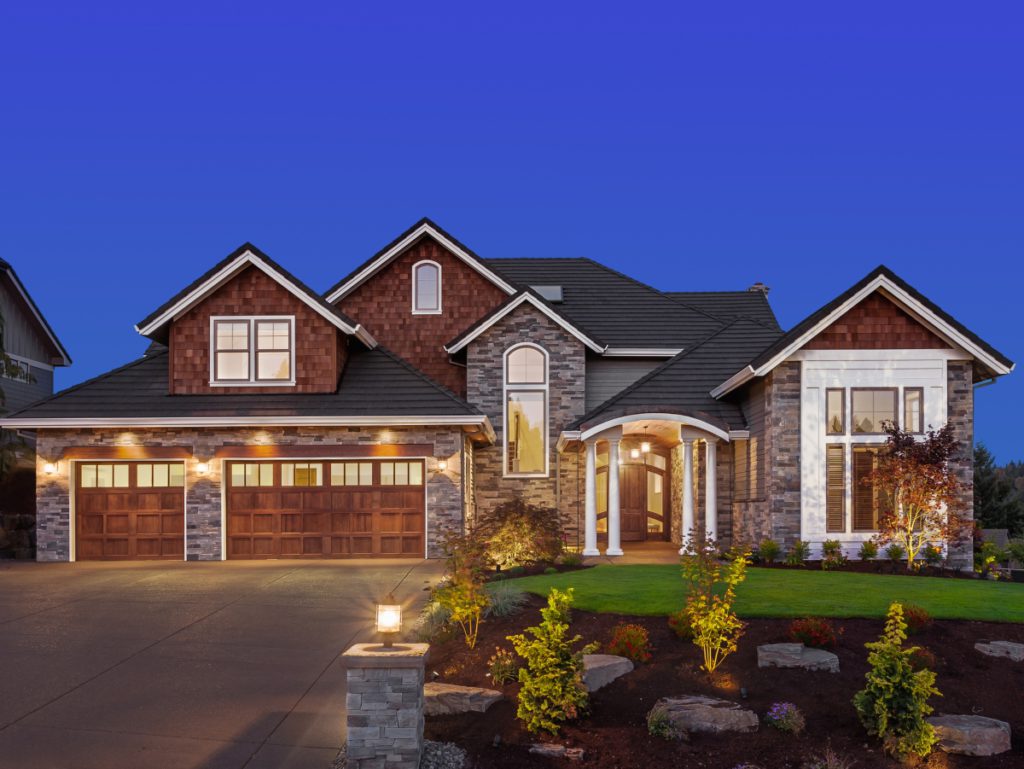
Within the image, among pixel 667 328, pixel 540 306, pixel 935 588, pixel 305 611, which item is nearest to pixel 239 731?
pixel 305 611

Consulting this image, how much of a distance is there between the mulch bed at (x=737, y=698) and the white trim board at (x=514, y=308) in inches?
473

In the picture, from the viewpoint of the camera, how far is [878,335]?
1684cm

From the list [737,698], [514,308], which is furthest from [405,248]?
[737,698]

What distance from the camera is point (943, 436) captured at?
15766 millimetres

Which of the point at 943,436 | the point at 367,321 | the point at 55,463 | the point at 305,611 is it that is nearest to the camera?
the point at 305,611

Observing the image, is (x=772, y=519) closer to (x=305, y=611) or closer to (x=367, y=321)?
(x=305, y=611)

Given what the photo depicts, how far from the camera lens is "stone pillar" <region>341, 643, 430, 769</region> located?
627 cm

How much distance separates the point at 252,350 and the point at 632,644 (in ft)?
43.3

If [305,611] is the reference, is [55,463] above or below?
above

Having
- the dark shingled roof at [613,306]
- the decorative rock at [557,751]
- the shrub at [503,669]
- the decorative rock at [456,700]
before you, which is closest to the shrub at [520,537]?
the dark shingled roof at [613,306]

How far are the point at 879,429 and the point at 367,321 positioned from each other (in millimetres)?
12862

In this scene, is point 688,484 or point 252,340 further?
point 252,340

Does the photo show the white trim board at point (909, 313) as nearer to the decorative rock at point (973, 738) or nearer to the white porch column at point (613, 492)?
the white porch column at point (613, 492)

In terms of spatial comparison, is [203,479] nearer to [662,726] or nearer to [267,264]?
[267,264]
